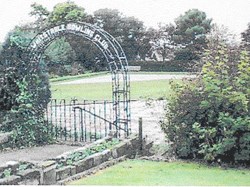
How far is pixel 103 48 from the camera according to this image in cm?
533

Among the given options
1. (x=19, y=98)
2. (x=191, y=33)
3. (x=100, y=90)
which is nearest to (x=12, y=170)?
(x=19, y=98)

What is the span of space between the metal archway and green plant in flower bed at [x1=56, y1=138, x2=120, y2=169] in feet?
1.10

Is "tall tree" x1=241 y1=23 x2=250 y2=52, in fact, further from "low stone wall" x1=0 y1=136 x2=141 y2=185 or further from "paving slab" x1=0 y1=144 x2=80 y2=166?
"paving slab" x1=0 y1=144 x2=80 y2=166

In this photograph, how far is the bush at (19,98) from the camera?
554cm

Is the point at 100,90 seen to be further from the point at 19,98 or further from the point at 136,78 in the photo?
the point at 19,98

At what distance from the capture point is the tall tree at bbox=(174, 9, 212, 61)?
183 inches

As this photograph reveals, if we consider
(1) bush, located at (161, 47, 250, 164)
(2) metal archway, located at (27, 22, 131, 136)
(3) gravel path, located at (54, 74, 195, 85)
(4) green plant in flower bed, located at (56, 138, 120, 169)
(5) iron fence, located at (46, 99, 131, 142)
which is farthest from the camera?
(5) iron fence, located at (46, 99, 131, 142)

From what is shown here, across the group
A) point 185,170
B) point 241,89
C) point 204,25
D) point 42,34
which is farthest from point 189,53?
point 42,34

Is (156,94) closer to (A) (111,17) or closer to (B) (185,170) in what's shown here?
(A) (111,17)

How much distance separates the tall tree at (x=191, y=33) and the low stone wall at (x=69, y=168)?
0.99m

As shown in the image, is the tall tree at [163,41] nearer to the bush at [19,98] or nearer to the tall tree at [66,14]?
the tall tree at [66,14]

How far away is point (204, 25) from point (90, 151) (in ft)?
5.00

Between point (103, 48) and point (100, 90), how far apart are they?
40.1 inches

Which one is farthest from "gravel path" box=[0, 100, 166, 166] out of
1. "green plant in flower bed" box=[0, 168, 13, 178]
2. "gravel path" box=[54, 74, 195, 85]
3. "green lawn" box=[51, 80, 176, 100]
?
"green plant in flower bed" box=[0, 168, 13, 178]
